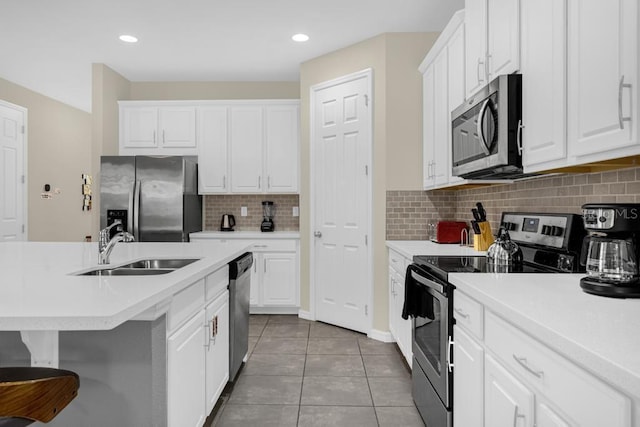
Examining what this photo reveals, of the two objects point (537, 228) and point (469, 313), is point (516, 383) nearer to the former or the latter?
point (469, 313)

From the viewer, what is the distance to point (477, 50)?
2488 millimetres

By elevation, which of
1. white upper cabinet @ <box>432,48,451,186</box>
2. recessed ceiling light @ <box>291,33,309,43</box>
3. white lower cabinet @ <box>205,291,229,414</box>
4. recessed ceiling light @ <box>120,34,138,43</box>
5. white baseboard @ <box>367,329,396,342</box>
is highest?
recessed ceiling light @ <box>120,34,138,43</box>

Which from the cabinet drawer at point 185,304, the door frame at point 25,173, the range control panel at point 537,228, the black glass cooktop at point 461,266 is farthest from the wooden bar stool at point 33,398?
the door frame at point 25,173

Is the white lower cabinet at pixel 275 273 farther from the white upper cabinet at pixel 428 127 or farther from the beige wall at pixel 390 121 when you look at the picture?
the white upper cabinet at pixel 428 127

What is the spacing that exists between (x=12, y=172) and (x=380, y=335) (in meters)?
5.09

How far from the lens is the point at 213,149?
5148 mm

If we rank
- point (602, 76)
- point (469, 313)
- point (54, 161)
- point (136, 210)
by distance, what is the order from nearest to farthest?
point (602, 76)
point (469, 313)
point (136, 210)
point (54, 161)

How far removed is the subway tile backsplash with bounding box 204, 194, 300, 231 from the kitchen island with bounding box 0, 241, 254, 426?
330 centimetres

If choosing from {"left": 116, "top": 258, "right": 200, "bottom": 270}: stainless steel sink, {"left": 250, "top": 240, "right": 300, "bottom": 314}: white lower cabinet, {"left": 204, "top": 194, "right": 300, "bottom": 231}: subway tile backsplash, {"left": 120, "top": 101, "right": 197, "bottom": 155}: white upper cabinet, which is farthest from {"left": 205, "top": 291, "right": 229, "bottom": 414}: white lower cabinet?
{"left": 120, "top": 101, "right": 197, "bottom": 155}: white upper cabinet

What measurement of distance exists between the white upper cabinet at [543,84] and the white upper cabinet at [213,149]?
12.4 ft

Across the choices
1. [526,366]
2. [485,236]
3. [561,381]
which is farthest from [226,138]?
[561,381]

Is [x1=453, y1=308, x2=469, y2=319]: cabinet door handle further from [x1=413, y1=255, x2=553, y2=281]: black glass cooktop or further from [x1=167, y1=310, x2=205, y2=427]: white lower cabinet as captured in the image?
[x1=167, y1=310, x2=205, y2=427]: white lower cabinet

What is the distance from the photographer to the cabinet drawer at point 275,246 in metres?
4.86

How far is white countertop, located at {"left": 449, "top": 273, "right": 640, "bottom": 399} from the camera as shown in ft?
2.72
